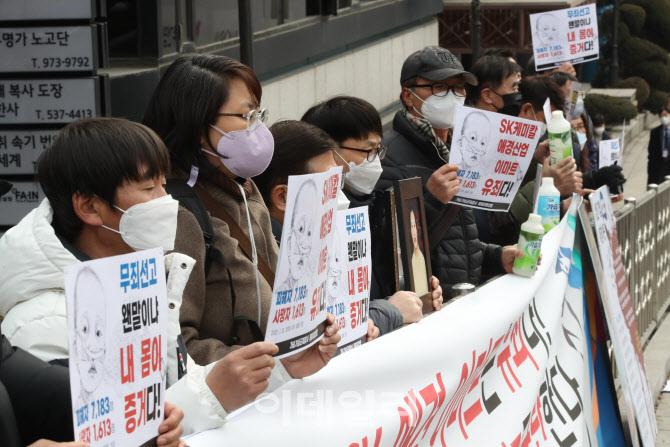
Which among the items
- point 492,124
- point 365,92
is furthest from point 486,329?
point 365,92

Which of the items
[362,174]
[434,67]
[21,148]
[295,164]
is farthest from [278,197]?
[21,148]

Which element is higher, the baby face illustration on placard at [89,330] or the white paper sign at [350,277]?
the baby face illustration on placard at [89,330]

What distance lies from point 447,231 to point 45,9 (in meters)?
2.88

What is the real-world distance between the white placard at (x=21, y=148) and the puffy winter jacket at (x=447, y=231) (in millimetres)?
2432

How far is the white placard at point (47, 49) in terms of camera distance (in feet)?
19.1

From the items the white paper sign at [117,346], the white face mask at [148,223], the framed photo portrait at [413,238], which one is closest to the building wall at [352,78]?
the framed photo portrait at [413,238]

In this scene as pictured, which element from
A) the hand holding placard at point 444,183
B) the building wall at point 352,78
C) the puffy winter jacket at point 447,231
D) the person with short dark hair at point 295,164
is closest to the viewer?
the person with short dark hair at point 295,164

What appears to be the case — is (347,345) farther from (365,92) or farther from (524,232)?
(365,92)

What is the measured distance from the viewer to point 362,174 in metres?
3.97

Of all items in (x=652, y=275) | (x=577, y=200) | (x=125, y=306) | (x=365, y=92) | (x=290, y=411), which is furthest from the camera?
(x=365, y=92)

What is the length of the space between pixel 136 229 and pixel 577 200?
3.43m

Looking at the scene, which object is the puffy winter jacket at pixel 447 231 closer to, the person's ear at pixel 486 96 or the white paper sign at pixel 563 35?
the person's ear at pixel 486 96

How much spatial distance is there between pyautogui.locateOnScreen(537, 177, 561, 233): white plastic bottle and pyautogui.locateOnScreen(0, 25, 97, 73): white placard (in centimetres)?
272

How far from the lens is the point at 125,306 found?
1.97 meters
